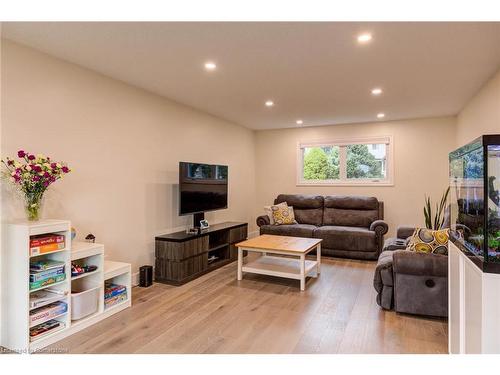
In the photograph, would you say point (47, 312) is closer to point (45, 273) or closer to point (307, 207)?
point (45, 273)

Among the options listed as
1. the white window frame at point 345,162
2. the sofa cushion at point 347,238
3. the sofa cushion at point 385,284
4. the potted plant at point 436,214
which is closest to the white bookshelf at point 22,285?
the sofa cushion at point 385,284

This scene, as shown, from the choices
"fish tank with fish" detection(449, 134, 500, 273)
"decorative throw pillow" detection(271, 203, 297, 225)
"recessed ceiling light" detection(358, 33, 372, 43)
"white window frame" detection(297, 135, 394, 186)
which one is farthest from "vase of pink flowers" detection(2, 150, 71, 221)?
"white window frame" detection(297, 135, 394, 186)

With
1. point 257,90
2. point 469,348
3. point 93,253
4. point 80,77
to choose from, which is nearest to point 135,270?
point 93,253

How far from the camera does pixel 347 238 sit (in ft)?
16.8

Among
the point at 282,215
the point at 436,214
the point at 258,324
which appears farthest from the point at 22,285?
the point at 436,214

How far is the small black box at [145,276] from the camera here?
3.66 meters

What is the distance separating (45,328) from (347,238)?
13.8 feet

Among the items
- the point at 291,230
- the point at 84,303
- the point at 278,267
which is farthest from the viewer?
the point at 291,230

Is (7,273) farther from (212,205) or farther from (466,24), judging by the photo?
(466,24)

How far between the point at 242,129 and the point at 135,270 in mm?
3642

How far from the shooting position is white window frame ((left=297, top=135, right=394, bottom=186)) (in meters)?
5.75

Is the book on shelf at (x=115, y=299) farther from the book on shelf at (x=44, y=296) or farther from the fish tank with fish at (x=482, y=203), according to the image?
the fish tank with fish at (x=482, y=203)

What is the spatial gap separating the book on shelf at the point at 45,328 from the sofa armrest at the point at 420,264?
117 inches

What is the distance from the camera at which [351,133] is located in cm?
601
